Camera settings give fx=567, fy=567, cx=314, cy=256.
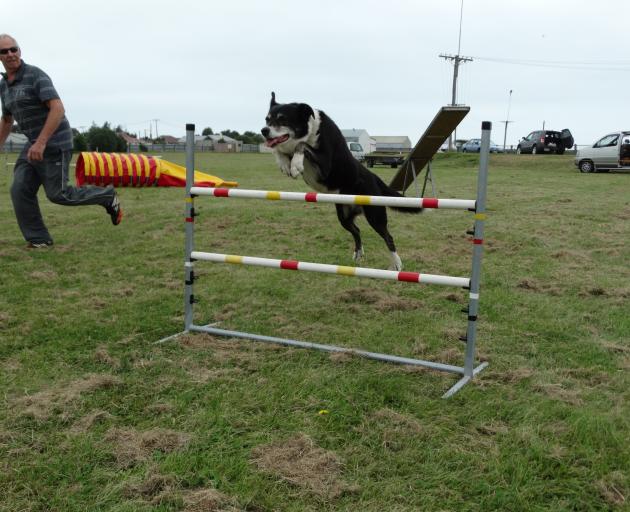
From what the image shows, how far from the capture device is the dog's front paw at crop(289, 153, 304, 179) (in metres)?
4.11

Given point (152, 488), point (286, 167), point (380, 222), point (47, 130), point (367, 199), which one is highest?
point (47, 130)

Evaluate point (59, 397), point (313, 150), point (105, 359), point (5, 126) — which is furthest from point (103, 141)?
point (59, 397)

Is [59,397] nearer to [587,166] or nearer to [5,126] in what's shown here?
[5,126]

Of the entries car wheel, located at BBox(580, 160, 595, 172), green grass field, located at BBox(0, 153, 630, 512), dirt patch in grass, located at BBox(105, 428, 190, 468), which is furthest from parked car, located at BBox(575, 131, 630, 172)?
dirt patch in grass, located at BBox(105, 428, 190, 468)

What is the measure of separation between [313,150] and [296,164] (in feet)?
1.14

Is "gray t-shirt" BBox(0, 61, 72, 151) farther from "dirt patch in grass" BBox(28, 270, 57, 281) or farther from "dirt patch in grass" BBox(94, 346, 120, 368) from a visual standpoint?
"dirt patch in grass" BBox(94, 346, 120, 368)

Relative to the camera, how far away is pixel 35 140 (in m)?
5.75

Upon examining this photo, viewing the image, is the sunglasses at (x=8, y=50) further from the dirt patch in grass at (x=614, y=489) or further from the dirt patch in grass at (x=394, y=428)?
the dirt patch in grass at (x=614, y=489)

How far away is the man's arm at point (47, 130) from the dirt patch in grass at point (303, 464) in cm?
447

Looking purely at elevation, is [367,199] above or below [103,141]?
below

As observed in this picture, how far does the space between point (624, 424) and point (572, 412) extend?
0.68 feet

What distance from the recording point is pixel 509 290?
15.7 ft

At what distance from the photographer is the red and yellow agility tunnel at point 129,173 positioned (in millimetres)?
11844

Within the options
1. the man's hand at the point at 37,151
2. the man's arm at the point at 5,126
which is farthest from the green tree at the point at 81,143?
the man's hand at the point at 37,151
